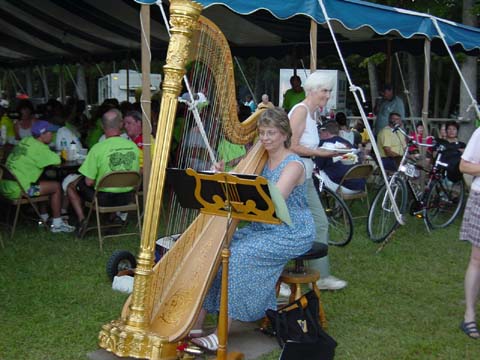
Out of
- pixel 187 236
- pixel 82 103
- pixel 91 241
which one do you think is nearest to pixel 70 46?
pixel 82 103

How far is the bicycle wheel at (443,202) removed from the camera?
7.42 m

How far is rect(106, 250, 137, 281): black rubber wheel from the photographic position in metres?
4.97

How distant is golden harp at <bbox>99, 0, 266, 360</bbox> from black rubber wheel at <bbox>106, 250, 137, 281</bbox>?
4.11 feet

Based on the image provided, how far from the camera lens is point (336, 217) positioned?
6816 mm

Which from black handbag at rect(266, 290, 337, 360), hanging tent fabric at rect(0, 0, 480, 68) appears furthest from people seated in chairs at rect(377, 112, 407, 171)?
black handbag at rect(266, 290, 337, 360)

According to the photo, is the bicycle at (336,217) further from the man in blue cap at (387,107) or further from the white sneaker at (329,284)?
the man in blue cap at (387,107)

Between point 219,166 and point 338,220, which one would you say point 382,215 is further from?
point 219,166

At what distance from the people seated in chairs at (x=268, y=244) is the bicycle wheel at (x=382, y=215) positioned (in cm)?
277

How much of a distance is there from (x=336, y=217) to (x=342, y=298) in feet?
6.90

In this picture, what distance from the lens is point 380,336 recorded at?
159 inches

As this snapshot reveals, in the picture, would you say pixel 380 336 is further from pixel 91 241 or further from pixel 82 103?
pixel 82 103

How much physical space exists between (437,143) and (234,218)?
5319 mm

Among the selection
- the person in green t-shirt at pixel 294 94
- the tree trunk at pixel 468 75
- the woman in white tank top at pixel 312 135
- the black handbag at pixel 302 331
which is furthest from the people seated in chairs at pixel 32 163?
the tree trunk at pixel 468 75

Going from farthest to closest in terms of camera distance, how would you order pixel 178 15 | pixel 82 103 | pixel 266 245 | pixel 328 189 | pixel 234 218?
1. pixel 82 103
2. pixel 328 189
3. pixel 266 245
4. pixel 234 218
5. pixel 178 15
